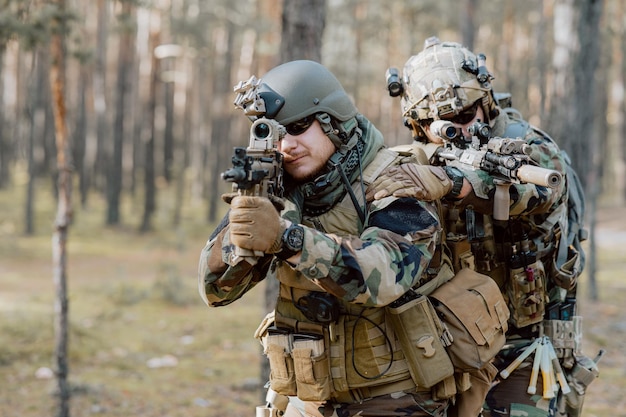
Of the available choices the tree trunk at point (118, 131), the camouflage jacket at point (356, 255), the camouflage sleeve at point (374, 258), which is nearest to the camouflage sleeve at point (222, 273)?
the camouflage jacket at point (356, 255)

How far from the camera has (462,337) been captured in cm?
288

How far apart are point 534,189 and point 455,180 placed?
553 mm

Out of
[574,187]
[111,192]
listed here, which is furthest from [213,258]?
[111,192]

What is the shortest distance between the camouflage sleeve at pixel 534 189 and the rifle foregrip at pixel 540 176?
271 mm

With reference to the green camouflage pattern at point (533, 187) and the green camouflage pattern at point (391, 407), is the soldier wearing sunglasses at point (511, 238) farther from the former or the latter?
the green camouflage pattern at point (391, 407)

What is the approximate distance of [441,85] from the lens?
3.81 metres

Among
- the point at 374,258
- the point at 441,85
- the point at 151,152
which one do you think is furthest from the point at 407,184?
the point at 151,152

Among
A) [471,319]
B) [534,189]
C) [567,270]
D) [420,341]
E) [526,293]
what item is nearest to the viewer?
[420,341]

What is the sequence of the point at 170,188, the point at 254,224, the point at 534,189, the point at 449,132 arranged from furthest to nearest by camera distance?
the point at 170,188 → the point at 449,132 → the point at 534,189 → the point at 254,224

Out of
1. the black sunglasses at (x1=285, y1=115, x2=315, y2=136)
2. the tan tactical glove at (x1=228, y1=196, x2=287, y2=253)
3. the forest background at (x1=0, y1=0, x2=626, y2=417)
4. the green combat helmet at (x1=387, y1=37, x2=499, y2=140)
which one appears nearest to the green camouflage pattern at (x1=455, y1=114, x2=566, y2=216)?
the green combat helmet at (x1=387, y1=37, x2=499, y2=140)

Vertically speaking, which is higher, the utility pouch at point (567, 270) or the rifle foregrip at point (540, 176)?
the rifle foregrip at point (540, 176)

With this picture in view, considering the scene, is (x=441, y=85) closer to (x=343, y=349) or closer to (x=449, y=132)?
(x=449, y=132)

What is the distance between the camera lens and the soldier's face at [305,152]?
2.71 metres

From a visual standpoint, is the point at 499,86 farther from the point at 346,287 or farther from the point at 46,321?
the point at 346,287
